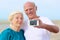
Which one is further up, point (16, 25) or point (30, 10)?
point (30, 10)

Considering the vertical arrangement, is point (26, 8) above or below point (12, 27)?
above

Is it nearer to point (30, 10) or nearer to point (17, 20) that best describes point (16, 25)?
point (17, 20)

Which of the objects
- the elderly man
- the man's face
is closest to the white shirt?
the elderly man

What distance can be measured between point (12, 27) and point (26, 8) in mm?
310

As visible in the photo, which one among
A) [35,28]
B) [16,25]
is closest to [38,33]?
[35,28]

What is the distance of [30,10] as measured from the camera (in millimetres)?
3387

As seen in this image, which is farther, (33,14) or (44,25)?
(33,14)

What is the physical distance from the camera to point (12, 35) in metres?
3.24

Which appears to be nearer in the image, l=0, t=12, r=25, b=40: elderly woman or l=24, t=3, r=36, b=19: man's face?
l=0, t=12, r=25, b=40: elderly woman

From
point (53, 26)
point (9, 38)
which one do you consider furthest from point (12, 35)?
point (53, 26)

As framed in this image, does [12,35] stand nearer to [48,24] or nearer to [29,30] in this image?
[29,30]

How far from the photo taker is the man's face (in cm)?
337

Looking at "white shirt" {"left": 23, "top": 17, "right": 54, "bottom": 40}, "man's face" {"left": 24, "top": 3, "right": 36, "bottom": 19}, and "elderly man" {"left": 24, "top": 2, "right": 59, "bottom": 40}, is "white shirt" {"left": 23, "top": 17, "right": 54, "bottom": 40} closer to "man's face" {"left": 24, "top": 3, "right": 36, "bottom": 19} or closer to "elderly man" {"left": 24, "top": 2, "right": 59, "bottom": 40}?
"elderly man" {"left": 24, "top": 2, "right": 59, "bottom": 40}

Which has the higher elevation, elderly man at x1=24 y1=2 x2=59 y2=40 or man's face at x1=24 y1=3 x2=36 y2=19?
man's face at x1=24 y1=3 x2=36 y2=19
